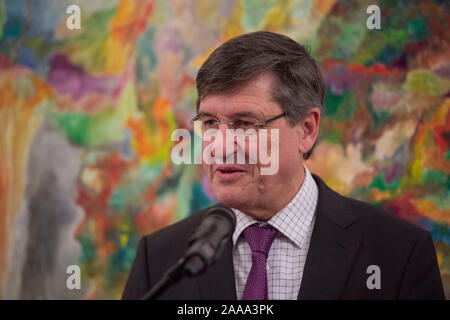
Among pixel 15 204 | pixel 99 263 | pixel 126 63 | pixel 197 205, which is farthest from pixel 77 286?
pixel 126 63

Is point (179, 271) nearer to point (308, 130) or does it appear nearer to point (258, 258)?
point (258, 258)

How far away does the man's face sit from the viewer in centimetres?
176

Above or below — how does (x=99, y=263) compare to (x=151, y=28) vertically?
below

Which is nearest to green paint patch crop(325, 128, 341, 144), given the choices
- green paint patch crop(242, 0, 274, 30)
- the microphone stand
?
green paint patch crop(242, 0, 274, 30)

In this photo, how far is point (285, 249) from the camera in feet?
6.10

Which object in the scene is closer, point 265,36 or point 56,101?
point 265,36

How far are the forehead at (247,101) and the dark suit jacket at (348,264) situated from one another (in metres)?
0.41

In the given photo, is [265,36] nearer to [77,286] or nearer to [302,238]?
[302,238]

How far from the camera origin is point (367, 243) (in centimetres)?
186

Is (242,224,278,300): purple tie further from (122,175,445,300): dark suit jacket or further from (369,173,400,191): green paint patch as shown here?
(369,173,400,191): green paint patch

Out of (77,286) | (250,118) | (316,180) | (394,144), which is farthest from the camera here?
(77,286)

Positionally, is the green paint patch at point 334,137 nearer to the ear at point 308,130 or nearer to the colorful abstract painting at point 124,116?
the colorful abstract painting at point 124,116

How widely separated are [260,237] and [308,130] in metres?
0.41
